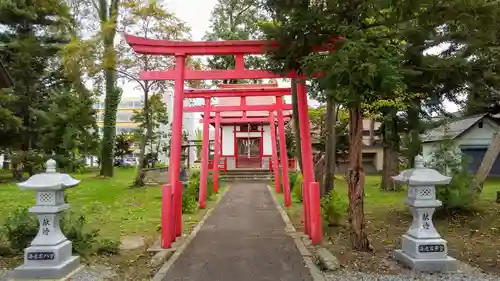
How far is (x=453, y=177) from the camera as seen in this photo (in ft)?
32.1

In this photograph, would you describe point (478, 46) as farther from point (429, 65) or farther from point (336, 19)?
point (336, 19)

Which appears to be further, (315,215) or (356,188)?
(315,215)

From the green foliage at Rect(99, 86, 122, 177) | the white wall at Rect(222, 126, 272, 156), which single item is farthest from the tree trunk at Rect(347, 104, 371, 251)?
the white wall at Rect(222, 126, 272, 156)

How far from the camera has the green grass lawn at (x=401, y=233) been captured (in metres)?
6.43

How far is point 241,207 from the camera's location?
14.0 metres

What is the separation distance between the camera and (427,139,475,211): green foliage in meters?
9.62

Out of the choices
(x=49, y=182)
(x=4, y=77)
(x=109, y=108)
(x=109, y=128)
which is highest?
(x=109, y=108)

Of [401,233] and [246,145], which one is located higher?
[246,145]

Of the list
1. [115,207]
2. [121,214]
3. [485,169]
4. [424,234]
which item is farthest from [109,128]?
[424,234]

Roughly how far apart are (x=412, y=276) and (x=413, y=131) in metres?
9.04

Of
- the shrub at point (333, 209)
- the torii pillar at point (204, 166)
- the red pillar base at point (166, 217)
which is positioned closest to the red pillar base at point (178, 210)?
the red pillar base at point (166, 217)

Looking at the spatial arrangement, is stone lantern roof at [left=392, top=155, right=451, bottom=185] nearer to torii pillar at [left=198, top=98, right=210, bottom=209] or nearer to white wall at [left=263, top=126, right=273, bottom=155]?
torii pillar at [left=198, top=98, right=210, bottom=209]

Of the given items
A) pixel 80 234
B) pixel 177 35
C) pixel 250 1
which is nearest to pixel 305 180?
pixel 250 1

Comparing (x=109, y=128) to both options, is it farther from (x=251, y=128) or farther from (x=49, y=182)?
(x=49, y=182)
